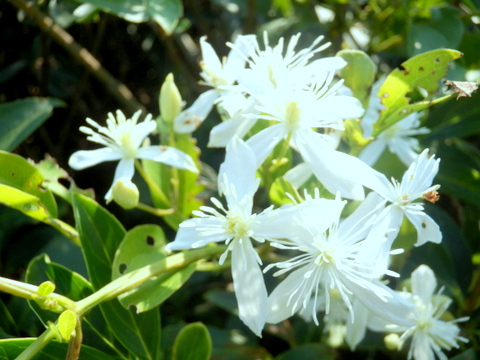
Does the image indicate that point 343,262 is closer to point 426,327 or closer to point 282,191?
point 282,191

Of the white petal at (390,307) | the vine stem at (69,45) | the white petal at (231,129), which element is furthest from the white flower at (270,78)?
the vine stem at (69,45)

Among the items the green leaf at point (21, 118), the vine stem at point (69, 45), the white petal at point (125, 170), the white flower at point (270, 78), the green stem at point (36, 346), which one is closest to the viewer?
the green stem at point (36, 346)

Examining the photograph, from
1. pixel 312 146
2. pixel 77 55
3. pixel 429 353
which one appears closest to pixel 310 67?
pixel 312 146

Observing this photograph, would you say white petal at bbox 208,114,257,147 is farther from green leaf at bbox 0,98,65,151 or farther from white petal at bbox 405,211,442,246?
green leaf at bbox 0,98,65,151

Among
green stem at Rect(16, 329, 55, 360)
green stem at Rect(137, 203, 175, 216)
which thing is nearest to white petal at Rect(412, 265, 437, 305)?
green stem at Rect(137, 203, 175, 216)

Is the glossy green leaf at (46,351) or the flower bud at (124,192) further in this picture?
the flower bud at (124,192)

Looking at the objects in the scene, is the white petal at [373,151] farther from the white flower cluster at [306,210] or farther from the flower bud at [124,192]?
the flower bud at [124,192]

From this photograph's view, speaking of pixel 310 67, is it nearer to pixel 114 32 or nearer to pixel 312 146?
pixel 312 146
